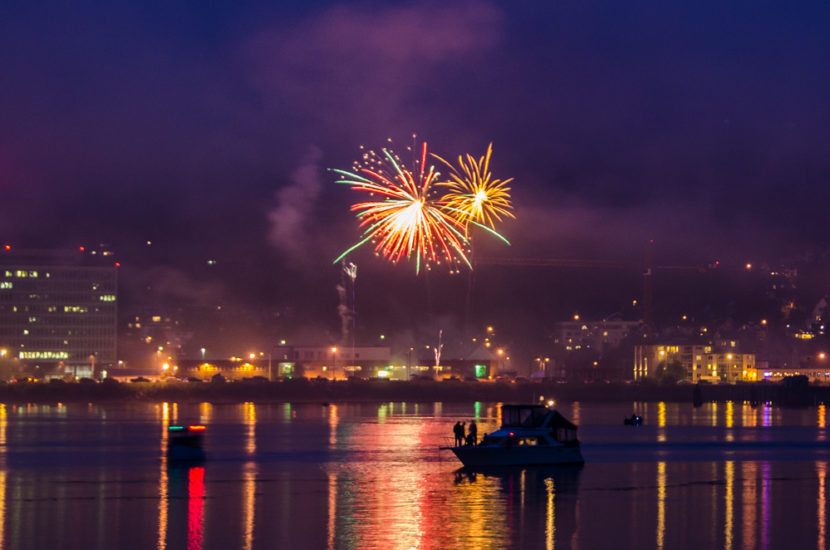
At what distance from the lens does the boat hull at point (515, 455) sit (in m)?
54.2

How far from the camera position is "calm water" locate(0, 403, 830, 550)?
34156mm

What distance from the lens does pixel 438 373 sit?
181m

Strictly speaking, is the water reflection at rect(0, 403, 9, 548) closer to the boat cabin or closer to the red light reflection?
the red light reflection


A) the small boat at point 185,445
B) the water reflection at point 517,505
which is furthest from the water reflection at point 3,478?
the water reflection at point 517,505

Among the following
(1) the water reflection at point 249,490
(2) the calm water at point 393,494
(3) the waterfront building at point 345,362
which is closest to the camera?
(1) the water reflection at point 249,490

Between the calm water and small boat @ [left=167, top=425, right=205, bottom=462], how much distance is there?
3.91ft

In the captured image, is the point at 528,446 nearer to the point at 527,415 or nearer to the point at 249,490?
the point at 527,415

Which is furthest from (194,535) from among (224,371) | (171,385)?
(224,371)

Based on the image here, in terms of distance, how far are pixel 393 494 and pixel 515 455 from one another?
12612mm

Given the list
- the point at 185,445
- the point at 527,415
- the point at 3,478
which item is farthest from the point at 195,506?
the point at 527,415

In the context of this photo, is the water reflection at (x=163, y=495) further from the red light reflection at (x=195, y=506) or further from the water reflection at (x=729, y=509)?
the water reflection at (x=729, y=509)

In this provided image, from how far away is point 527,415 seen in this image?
194 ft

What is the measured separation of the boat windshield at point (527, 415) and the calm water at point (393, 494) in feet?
11.7

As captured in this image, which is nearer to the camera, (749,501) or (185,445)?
(749,501)
